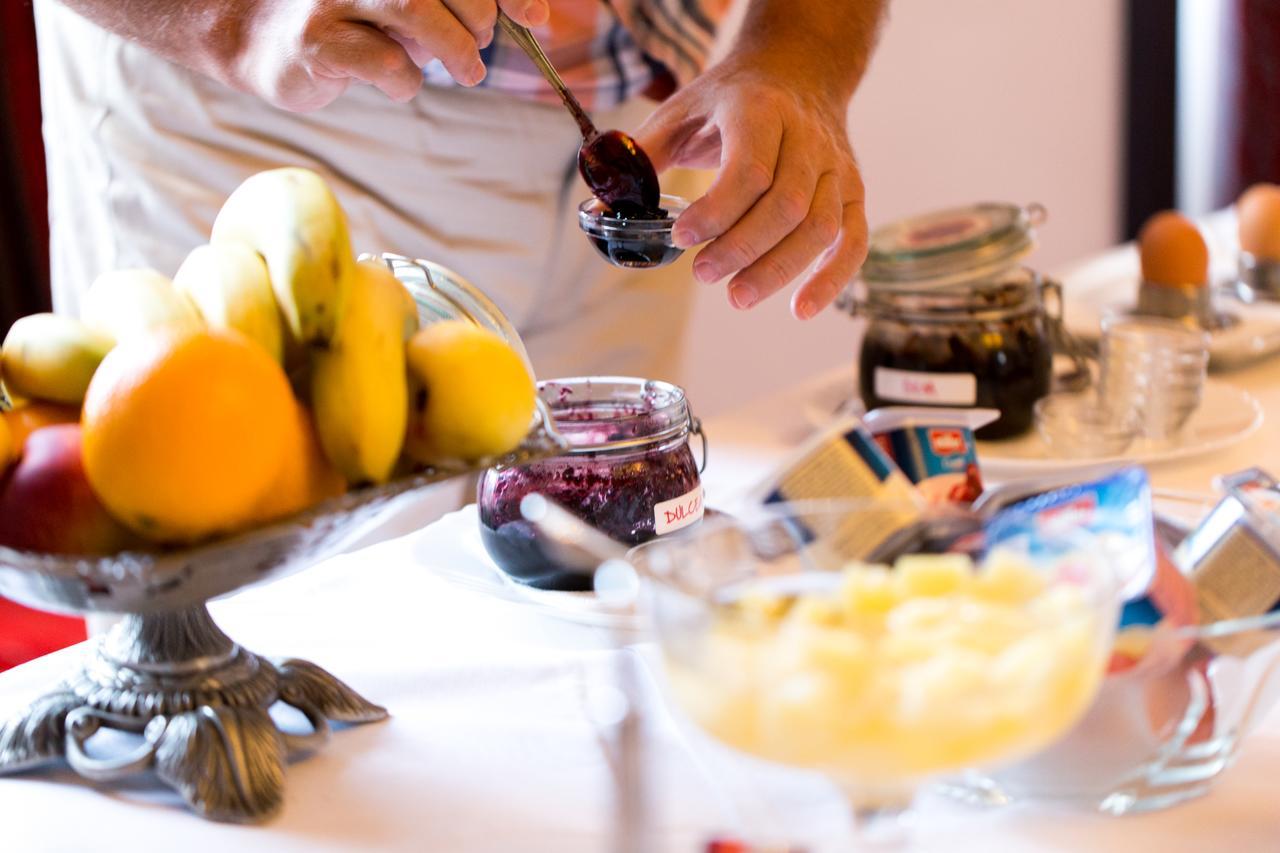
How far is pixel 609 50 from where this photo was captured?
1328 mm

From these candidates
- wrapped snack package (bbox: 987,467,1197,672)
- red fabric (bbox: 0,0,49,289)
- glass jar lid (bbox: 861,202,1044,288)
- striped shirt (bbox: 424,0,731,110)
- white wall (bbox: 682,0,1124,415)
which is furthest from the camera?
white wall (bbox: 682,0,1124,415)

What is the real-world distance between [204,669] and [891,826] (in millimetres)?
326

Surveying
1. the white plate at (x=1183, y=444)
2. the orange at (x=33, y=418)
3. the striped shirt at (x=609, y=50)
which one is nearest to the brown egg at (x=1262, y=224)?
the white plate at (x=1183, y=444)

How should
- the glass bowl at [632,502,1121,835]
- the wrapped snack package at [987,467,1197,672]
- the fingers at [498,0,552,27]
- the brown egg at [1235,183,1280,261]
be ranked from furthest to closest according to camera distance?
1. the brown egg at [1235,183,1280,261]
2. the fingers at [498,0,552,27]
3. the wrapped snack package at [987,467,1197,672]
4. the glass bowl at [632,502,1121,835]

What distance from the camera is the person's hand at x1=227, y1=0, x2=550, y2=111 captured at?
2.90 ft

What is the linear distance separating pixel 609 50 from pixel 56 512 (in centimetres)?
86

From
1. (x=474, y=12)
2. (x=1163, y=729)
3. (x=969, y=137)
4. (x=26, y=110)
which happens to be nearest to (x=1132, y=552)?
(x=1163, y=729)

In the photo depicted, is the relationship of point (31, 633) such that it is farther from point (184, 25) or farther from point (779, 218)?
point (779, 218)

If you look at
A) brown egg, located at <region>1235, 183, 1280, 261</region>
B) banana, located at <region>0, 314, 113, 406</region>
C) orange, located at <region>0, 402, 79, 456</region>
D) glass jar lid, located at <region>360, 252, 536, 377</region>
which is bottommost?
brown egg, located at <region>1235, 183, 1280, 261</region>

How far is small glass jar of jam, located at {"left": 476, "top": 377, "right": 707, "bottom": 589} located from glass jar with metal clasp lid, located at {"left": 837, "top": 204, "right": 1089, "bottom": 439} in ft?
1.23

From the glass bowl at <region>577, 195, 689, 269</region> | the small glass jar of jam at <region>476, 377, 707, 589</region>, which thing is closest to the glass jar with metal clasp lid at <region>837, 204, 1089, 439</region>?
the glass bowl at <region>577, 195, 689, 269</region>

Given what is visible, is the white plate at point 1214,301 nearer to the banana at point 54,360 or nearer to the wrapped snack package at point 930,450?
the wrapped snack package at point 930,450

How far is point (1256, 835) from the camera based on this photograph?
1.95ft

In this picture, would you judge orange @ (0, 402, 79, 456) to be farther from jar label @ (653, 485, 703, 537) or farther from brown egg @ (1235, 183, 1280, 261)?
brown egg @ (1235, 183, 1280, 261)
